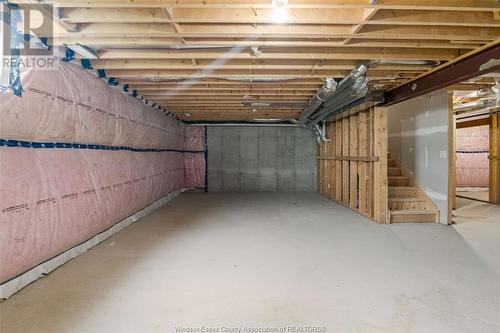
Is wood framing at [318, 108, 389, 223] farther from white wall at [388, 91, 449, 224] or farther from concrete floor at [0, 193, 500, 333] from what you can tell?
white wall at [388, 91, 449, 224]

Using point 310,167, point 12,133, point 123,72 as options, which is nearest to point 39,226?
point 12,133

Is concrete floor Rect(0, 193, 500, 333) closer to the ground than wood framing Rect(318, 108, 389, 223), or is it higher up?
closer to the ground

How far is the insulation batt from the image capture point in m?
2.22

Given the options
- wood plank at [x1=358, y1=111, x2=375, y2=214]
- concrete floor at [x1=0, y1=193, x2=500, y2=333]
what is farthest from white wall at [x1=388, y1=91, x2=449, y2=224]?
wood plank at [x1=358, y1=111, x2=375, y2=214]

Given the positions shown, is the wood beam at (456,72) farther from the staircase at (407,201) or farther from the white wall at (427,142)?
the staircase at (407,201)

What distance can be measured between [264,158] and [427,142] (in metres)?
4.40

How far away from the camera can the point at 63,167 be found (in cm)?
286

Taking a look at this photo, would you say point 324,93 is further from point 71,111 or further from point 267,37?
point 71,111

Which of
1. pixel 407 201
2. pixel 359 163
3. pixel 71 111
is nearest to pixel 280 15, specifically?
pixel 71 111

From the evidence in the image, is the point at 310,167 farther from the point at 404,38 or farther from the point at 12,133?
the point at 12,133

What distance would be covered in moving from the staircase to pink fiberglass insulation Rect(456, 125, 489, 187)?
4.94m

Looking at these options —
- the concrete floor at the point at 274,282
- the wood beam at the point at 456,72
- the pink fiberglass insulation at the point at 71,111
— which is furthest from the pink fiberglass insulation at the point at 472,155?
the pink fiberglass insulation at the point at 71,111

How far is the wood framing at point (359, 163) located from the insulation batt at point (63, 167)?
12.7 feet

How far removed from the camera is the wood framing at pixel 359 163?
14.9 feet
